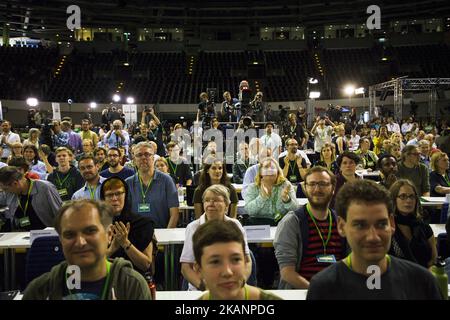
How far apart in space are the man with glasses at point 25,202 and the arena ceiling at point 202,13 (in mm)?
26435

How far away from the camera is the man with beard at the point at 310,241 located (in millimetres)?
2951

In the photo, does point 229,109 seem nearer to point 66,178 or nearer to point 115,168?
point 115,168

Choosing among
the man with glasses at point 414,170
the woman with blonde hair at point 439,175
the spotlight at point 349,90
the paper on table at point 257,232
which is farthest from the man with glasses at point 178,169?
the spotlight at point 349,90

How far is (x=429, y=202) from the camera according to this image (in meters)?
5.45

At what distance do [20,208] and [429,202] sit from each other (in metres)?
4.68

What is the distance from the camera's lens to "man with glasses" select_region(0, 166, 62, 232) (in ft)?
13.7

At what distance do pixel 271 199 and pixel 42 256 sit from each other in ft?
7.24

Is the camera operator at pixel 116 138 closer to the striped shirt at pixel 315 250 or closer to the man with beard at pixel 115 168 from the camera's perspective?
the man with beard at pixel 115 168

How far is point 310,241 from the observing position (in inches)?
117

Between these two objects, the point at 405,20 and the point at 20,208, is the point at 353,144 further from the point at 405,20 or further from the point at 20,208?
the point at 405,20

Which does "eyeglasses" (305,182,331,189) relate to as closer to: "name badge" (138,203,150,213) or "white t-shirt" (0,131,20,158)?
"name badge" (138,203,150,213)

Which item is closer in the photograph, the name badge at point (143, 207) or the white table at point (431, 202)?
the name badge at point (143, 207)

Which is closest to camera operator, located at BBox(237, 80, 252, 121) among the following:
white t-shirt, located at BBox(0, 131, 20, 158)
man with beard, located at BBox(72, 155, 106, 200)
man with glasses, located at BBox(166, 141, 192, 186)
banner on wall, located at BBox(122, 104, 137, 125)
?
man with glasses, located at BBox(166, 141, 192, 186)

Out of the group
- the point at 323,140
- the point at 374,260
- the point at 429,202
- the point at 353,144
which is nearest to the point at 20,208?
the point at 374,260
